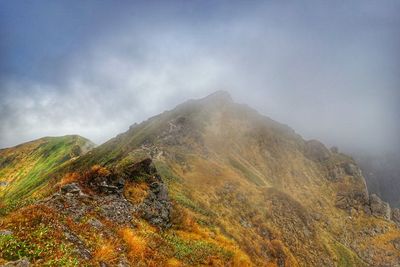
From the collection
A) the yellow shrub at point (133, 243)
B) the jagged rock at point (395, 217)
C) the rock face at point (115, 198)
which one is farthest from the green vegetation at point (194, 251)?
the jagged rock at point (395, 217)

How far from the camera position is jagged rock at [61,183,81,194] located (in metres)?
27.3

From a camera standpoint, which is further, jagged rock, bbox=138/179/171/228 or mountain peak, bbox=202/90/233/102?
mountain peak, bbox=202/90/233/102

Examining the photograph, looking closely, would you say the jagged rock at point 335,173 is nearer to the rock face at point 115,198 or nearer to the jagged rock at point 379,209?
the jagged rock at point 379,209

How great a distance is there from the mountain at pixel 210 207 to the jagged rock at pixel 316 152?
1.77 ft

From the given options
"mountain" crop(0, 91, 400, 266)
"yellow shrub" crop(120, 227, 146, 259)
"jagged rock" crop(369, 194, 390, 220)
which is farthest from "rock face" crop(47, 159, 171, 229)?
"jagged rock" crop(369, 194, 390, 220)

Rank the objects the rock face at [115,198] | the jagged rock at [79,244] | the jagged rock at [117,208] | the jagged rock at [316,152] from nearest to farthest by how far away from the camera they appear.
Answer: the jagged rock at [79,244], the rock face at [115,198], the jagged rock at [117,208], the jagged rock at [316,152]

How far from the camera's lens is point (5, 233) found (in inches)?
704

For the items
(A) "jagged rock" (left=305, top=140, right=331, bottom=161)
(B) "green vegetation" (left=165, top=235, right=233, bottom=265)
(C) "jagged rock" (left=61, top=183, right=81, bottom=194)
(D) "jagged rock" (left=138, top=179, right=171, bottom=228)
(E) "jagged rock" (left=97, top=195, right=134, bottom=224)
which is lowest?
(A) "jagged rock" (left=305, top=140, right=331, bottom=161)

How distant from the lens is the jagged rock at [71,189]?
27312 millimetres

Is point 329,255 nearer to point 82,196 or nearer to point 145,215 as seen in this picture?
point 145,215

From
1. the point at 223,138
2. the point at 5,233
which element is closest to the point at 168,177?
the point at 5,233

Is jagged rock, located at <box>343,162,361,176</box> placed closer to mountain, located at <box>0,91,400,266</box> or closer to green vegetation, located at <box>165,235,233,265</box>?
mountain, located at <box>0,91,400,266</box>

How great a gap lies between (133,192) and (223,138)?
80290mm

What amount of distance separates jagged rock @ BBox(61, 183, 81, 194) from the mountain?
81 millimetres
